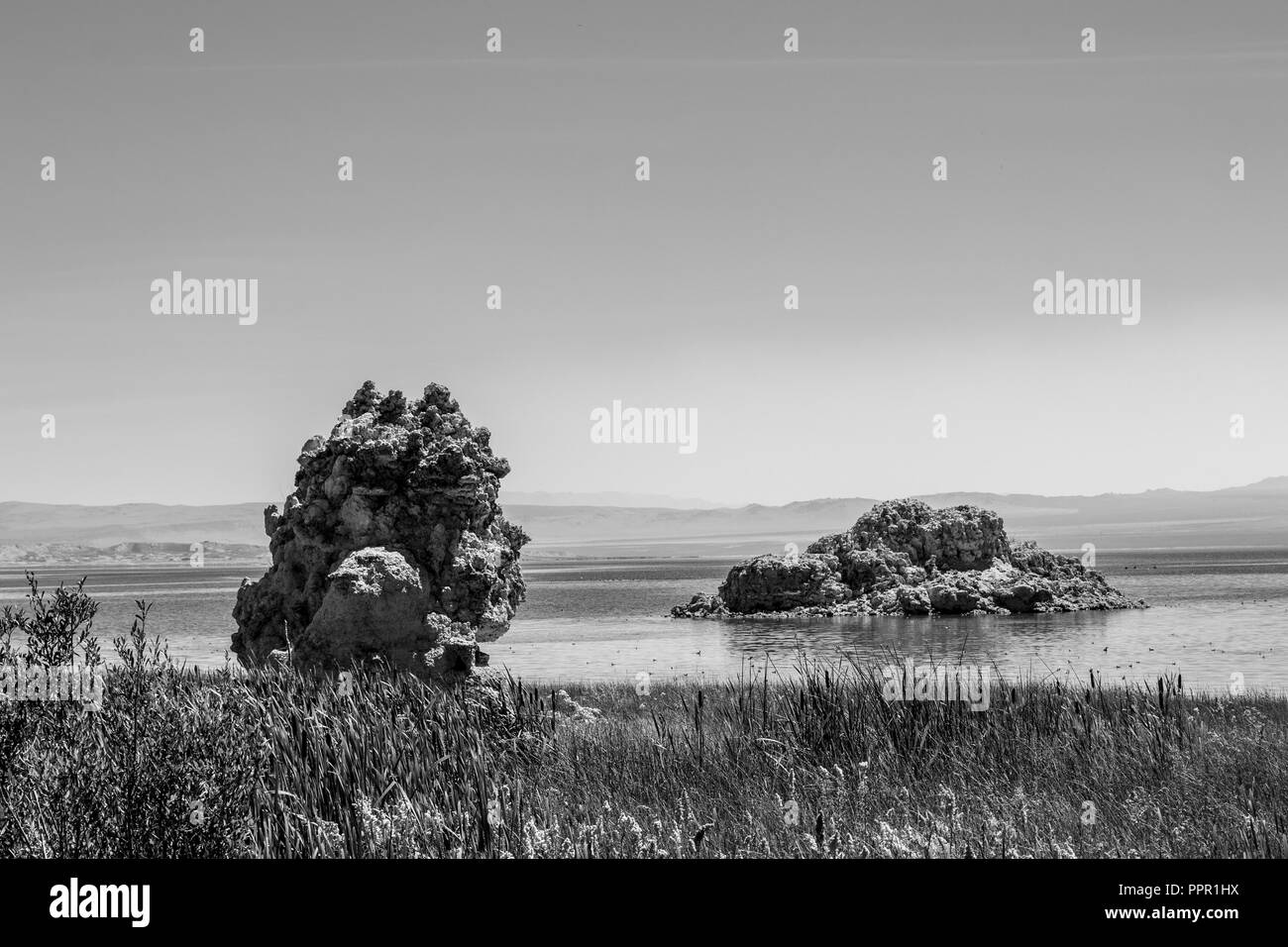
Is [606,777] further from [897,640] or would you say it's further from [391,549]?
[897,640]

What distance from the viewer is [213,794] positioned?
7.39 metres

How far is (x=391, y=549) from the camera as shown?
46.9 ft

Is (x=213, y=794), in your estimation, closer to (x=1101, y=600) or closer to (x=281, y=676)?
(x=281, y=676)

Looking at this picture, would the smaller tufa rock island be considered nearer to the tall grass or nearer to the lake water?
the lake water

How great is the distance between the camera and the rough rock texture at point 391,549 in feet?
45.2

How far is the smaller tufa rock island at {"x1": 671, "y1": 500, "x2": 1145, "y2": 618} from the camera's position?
163 ft

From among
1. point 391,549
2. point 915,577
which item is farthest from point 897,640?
point 391,549

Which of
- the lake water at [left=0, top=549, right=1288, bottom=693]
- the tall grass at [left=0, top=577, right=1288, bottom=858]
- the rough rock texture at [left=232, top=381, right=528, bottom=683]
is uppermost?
the rough rock texture at [left=232, top=381, right=528, bottom=683]

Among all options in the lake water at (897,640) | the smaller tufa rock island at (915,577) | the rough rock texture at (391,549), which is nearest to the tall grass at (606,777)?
the rough rock texture at (391,549)

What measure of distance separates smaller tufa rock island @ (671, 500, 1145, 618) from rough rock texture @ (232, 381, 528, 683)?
3681cm

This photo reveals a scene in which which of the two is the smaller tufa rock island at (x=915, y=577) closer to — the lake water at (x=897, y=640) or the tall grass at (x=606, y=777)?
the lake water at (x=897, y=640)

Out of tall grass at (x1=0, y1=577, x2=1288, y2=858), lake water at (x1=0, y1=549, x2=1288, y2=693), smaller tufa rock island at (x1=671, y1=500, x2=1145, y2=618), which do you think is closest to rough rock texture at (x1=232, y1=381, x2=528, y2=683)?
tall grass at (x1=0, y1=577, x2=1288, y2=858)
